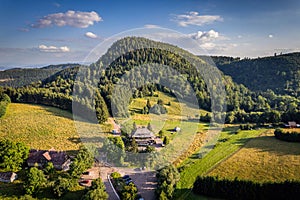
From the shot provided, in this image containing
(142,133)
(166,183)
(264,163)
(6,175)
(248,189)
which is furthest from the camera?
(142,133)

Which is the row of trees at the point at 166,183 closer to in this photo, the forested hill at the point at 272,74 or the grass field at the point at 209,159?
the grass field at the point at 209,159

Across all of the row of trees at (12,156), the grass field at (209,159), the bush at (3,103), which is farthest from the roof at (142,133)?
the bush at (3,103)

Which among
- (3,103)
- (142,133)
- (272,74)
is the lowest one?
(142,133)

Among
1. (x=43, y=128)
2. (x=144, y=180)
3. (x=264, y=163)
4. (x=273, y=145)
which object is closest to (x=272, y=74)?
(x=273, y=145)

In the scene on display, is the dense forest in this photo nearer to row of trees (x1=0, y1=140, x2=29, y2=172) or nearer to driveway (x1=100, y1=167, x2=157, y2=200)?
driveway (x1=100, y1=167, x2=157, y2=200)

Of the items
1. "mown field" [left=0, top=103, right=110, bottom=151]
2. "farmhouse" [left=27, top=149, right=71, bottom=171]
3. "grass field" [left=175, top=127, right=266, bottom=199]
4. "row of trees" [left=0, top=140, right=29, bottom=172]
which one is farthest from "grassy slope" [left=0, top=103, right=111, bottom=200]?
"grass field" [left=175, top=127, right=266, bottom=199]

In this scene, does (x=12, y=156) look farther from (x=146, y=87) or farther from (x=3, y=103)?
(x=146, y=87)

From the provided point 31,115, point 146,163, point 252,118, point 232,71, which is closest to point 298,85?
point 232,71
